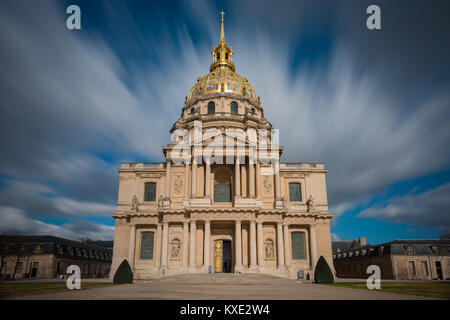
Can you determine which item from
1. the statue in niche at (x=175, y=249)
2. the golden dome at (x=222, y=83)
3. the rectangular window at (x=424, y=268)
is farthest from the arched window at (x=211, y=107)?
the rectangular window at (x=424, y=268)

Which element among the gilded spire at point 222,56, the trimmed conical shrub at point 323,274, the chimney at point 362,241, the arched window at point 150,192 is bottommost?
the trimmed conical shrub at point 323,274

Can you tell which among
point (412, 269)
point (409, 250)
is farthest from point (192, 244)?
point (409, 250)

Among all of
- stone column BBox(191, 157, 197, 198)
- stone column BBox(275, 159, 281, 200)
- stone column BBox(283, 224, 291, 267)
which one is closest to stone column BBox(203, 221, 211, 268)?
stone column BBox(191, 157, 197, 198)

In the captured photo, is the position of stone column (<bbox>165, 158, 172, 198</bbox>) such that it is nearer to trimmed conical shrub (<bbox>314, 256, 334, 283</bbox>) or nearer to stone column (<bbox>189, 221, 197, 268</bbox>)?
stone column (<bbox>189, 221, 197, 268</bbox>)

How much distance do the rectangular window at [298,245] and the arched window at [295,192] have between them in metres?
3.89

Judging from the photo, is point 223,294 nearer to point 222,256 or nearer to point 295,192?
point 222,256

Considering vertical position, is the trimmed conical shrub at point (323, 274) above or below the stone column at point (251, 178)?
below

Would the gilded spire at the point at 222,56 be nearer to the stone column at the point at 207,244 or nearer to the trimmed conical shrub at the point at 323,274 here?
the stone column at the point at 207,244

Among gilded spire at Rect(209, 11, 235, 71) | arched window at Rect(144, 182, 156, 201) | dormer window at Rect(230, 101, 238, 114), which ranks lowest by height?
arched window at Rect(144, 182, 156, 201)

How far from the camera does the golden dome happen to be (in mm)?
46625

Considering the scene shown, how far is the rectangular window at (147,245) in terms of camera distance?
111 ft

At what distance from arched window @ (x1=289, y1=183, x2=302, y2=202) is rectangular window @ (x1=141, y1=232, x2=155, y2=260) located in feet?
53.4

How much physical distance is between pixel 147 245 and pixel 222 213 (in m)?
9.35
